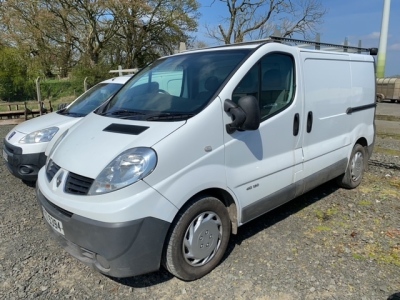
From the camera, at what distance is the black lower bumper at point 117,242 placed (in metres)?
2.16

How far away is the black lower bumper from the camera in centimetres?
216

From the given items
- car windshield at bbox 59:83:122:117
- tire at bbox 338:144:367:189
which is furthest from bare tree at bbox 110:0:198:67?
tire at bbox 338:144:367:189

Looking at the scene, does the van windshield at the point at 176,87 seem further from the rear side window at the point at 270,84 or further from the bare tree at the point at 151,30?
the bare tree at the point at 151,30

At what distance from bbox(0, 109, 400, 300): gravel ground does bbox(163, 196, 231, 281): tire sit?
0.47 ft

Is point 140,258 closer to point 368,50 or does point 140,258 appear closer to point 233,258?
point 233,258

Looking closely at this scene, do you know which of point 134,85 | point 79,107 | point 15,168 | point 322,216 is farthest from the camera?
point 79,107

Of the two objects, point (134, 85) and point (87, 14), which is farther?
point (87, 14)

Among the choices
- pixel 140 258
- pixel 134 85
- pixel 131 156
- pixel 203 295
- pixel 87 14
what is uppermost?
pixel 87 14

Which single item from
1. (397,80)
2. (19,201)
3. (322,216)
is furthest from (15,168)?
(397,80)

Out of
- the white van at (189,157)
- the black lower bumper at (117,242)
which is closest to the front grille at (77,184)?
the white van at (189,157)

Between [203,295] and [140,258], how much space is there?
63 cm

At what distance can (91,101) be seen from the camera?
18.3 feet

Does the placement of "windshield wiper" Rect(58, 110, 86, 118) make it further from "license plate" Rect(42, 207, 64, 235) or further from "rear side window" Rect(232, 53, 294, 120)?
"rear side window" Rect(232, 53, 294, 120)

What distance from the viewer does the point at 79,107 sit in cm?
548
